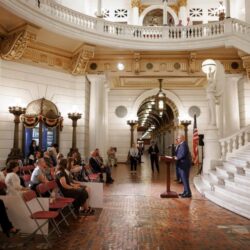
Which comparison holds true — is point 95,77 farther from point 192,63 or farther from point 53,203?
point 53,203

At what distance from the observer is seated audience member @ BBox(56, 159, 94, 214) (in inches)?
231

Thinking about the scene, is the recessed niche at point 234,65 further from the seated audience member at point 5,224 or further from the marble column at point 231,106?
the seated audience member at point 5,224

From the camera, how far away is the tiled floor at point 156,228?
4.23 meters

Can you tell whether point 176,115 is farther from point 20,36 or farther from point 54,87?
point 20,36

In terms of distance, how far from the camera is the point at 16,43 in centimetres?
1050

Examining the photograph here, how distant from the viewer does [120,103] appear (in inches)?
739

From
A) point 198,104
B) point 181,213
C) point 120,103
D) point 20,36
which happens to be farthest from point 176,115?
point 181,213

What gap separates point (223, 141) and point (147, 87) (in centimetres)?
973

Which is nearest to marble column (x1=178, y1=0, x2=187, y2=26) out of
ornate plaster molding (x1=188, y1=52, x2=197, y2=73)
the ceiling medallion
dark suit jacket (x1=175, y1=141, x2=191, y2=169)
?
ornate plaster molding (x1=188, y1=52, x2=197, y2=73)

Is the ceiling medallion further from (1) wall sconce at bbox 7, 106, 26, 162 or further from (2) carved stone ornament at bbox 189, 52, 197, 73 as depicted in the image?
(1) wall sconce at bbox 7, 106, 26, 162

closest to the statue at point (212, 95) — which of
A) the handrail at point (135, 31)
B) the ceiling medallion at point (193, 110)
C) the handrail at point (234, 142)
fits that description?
the handrail at point (234, 142)

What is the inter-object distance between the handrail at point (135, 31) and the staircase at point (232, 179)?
496cm

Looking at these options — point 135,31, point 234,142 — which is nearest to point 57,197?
point 234,142

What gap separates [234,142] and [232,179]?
2355 millimetres
